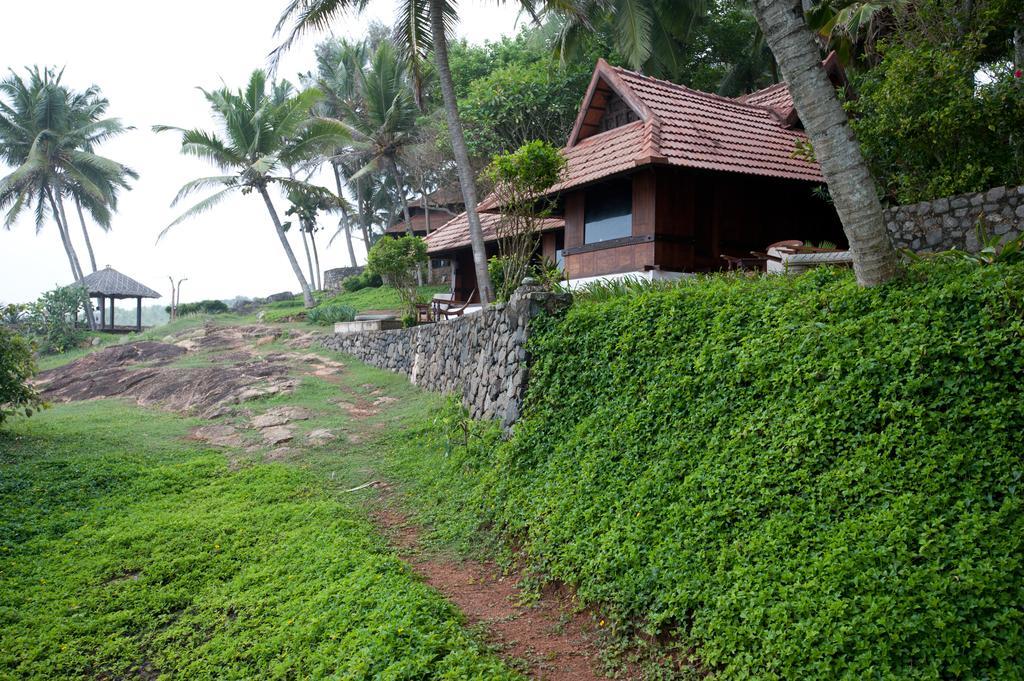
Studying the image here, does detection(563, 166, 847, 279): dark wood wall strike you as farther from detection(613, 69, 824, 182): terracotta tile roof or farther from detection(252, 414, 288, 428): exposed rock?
detection(252, 414, 288, 428): exposed rock

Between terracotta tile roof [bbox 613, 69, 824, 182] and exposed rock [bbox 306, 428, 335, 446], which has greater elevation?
terracotta tile roof [bbox 613, 69, 824, 182]

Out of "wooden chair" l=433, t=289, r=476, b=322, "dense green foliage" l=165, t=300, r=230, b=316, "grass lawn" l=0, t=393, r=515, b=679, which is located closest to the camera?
"grass lawn" l=0, t=393, r=515, b=679

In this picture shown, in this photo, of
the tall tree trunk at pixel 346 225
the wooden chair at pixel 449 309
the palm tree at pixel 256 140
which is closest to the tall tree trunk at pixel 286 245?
the palm tree at pixel 256 140

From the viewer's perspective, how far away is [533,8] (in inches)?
553

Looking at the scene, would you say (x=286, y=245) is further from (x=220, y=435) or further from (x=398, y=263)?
(x=220, y=435)

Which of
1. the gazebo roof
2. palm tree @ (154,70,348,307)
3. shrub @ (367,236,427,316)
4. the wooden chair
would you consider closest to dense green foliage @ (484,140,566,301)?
the wooden chair

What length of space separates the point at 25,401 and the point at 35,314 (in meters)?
21.9

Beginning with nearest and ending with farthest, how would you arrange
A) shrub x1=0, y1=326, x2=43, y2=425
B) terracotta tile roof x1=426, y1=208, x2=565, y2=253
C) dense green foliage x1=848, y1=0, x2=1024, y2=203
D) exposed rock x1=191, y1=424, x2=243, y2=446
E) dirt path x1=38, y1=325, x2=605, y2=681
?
dirt path x1=38, y1=325, x2=605, y2=681
dense green foliage x1=848, y1=0, x2=1024, y2=203
shrub x1=0, y1=326, x2=43, y2=425
exposed rock x1=191, y1=424, x2=243, y2=446
terracotta tile roof x1=426, y1=208, x2=565, y2=253

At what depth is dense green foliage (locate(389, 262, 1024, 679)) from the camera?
404 cm

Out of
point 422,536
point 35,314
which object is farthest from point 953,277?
point 35,314

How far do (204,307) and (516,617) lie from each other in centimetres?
3403

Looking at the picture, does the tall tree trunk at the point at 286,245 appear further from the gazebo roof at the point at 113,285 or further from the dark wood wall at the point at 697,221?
the dark wood wall at the point at 697,221

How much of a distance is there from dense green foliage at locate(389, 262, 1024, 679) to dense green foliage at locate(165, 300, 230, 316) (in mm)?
32208

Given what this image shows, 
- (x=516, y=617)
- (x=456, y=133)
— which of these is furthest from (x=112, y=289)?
(x=516, y=617)
